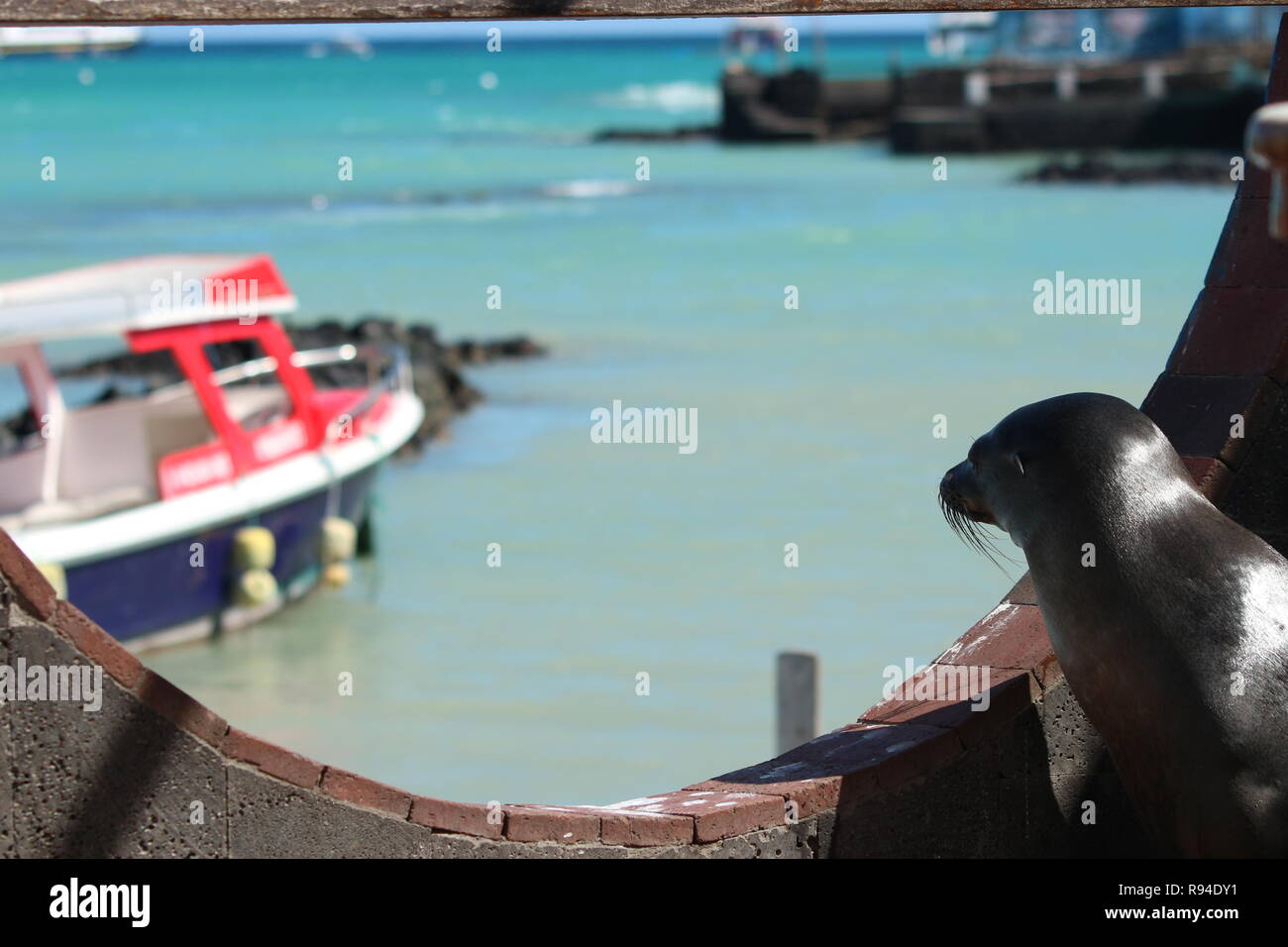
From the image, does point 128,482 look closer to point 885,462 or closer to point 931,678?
point 885,462

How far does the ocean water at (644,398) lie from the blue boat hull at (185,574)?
44 centimetres

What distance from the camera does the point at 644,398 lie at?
69.1ft

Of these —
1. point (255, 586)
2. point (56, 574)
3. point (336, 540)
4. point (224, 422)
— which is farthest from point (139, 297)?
point (336, 540)

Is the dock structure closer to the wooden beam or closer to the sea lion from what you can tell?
the wooden beam

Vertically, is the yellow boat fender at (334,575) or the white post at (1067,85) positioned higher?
the white post at (1067,85)

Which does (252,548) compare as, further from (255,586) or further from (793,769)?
(793,769)

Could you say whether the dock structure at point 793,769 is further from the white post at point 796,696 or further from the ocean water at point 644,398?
the ocean water at point 644,398

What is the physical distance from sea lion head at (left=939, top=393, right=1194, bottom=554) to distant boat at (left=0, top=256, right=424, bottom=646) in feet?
27.2

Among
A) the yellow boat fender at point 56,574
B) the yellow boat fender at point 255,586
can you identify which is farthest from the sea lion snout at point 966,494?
the yellow boat fender at point 255,586

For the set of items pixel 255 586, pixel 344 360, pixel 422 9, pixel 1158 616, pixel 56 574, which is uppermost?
pixel 422 9

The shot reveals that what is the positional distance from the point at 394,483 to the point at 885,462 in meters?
5.09

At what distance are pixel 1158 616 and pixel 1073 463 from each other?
1.13ft

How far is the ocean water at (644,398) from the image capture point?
11.9m

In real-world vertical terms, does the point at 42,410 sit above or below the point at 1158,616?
below
